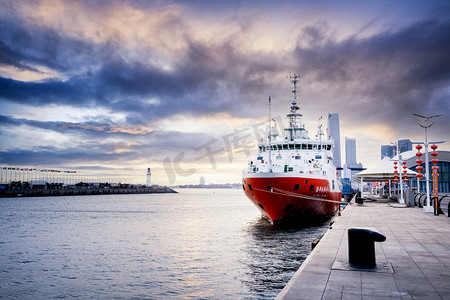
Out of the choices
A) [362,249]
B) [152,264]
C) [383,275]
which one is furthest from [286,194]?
[383,275]

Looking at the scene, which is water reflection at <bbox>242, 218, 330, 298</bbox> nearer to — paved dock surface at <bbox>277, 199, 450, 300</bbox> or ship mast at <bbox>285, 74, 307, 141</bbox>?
paved dock surface at <bbox>277, 199, 450, 300</bbox>

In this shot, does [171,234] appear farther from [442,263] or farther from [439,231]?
[442,263]

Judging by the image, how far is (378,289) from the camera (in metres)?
6.80

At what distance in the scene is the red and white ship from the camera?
29125 millimetres

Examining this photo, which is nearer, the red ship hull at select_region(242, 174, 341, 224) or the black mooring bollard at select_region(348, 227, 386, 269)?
the black mooring bollard at select_region(348, 227, 386, 269)

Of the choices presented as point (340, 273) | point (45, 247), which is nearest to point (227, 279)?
point (340, 273)

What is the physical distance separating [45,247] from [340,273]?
23225 millimetres

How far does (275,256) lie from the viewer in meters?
19.1

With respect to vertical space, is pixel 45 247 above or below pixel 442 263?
below

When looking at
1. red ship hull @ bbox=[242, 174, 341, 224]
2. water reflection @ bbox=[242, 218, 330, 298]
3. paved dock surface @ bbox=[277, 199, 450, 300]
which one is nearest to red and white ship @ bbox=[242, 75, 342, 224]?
red ship hull @ bbox=[242, 174, 341, 224]

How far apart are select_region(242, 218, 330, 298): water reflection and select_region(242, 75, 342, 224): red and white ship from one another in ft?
→ 6.64

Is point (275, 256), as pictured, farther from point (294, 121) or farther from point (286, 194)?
point (294, 121)

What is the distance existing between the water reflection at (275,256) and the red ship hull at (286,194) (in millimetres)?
1594

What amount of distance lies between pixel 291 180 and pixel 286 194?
4.33 ft
